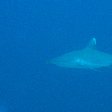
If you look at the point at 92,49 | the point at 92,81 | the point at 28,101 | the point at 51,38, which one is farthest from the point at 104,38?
the point at 92,49

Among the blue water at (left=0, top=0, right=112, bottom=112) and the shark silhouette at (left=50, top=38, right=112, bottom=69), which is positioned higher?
the blue water at (left=0, top=0, right=112, bottom=112)

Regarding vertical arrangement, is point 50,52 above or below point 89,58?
above

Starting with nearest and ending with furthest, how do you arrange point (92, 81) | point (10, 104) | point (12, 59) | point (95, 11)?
point (10, 104) → point (92, 81) → point (12, 59) → point (95, 11)

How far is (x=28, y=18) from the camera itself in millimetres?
17500

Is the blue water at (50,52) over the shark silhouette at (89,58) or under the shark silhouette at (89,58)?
over

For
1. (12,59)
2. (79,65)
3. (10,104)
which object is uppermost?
(12,59)

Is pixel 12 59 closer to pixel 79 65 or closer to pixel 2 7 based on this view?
pixel 2 7

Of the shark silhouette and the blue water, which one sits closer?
the shark silhouette

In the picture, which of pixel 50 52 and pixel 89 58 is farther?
pixel 50 52

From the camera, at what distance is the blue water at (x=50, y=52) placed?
39.2 feet

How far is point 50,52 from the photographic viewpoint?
14.6 meters

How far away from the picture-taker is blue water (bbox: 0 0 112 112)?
11.9m

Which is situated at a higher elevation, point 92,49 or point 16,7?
point 16,7

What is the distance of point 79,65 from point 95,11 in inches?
400
